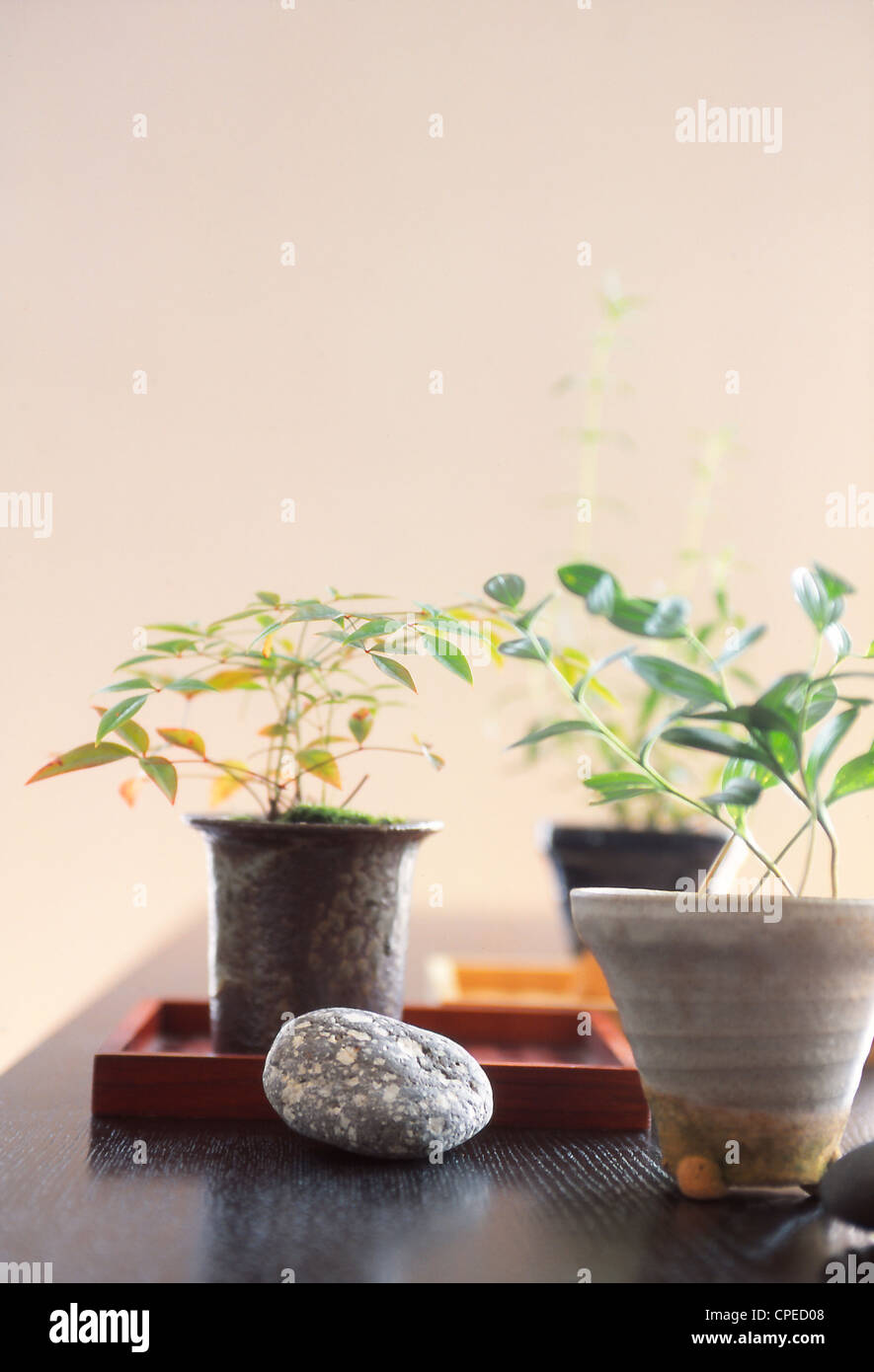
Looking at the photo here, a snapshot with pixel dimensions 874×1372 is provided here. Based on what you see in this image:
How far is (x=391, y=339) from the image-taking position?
305 cm

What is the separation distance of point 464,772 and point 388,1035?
94.7 inches

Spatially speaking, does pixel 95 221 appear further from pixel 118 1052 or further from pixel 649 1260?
pixel 649 1260

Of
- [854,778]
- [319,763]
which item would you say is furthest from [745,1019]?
[319,763]

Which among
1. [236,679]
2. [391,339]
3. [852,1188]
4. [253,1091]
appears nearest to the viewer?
[852,1188]

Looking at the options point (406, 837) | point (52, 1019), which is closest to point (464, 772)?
point (52, 1019)

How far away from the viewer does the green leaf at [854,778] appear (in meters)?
0.63

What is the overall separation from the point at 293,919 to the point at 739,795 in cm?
35

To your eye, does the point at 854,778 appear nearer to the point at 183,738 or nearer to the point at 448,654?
the point at 448,654

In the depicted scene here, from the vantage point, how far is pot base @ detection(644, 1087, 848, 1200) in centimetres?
60

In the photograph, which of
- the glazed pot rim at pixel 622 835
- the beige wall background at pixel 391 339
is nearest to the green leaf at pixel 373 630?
the glazed pot rim at pixel 622 835

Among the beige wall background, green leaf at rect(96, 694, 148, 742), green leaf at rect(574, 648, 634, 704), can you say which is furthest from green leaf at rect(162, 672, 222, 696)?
the beige wall background

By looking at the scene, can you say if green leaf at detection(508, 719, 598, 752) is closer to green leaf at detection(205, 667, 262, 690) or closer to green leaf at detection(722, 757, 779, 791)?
green leaf at detection(722, 757, 779, 791)

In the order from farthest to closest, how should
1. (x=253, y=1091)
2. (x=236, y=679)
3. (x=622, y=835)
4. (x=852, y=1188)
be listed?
(x=622, y=835), (x=236, y=679), (x=253, y=1091), (x=852, y=1188)

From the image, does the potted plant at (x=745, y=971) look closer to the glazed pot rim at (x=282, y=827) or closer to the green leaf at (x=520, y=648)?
the green leaf at (x=520, y=648)
